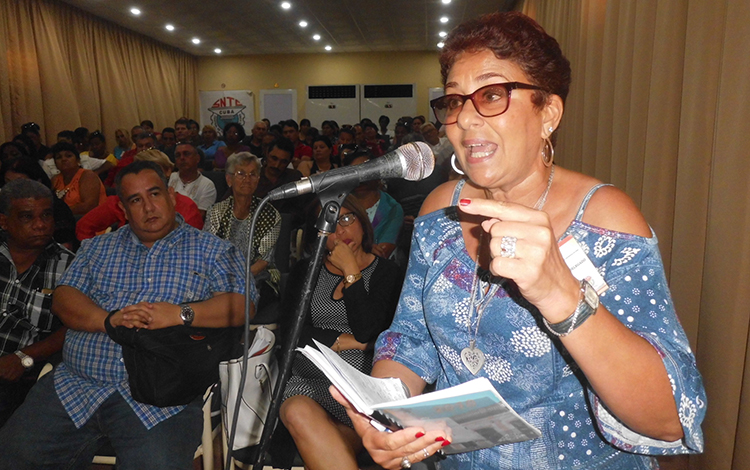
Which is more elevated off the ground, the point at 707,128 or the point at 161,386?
the point at 707,128

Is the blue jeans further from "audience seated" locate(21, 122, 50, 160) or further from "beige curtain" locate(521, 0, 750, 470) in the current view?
"audience seated" locate(21, 122, 50, 160)

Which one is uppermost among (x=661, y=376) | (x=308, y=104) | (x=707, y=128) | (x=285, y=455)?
(x=308, y=104)

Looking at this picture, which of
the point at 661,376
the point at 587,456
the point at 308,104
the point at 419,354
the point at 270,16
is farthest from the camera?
the point at 308,104

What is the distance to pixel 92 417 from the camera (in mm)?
2059

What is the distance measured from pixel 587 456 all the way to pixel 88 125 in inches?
458

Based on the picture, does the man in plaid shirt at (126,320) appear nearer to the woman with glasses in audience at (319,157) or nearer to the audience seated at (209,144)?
the woman with glasses in audience at (319,157)

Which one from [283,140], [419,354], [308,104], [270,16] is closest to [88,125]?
[270,16]

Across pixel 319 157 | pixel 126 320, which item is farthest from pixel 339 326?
pixel 319 157

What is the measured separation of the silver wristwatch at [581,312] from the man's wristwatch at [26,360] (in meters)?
2.50

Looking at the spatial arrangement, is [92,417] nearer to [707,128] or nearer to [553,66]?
[553,66]

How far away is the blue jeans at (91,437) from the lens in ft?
6.29

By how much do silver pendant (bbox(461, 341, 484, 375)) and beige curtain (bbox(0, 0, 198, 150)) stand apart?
957cm

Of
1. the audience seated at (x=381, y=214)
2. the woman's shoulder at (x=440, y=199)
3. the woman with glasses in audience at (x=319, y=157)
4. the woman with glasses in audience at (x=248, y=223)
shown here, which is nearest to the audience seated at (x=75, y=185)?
the woman with glasses in audience at (x=248, y=223)

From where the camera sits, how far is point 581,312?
0.78 metres
